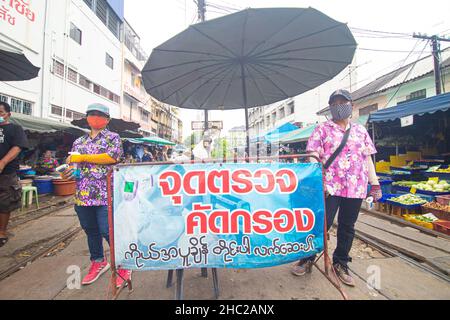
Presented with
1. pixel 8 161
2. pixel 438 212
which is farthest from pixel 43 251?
pixel 438 212

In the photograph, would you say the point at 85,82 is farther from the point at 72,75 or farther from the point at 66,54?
the point at 66,54

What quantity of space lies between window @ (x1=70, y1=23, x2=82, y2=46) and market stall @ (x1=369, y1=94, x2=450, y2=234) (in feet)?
48.8

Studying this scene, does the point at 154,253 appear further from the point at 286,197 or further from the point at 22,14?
the point at 22,14

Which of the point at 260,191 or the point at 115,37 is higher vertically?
the point at 115,37

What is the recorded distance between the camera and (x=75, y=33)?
12023mm

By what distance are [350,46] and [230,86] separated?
69.9 inches

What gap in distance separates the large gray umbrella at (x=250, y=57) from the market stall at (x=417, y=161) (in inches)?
132

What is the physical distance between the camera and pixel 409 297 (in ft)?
6.84

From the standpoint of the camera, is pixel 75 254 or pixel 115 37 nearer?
pixel 75 254

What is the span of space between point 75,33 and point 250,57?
13983mm

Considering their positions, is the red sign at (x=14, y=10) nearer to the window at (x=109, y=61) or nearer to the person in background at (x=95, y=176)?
the window at (x=109, y=61)

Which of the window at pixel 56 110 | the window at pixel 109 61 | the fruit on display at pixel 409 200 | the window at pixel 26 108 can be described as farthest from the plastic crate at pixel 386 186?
the window at pixel 109 61

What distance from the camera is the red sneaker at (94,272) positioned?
235 centimetres

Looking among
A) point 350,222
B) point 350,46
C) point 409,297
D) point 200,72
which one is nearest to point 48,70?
point 200,72
